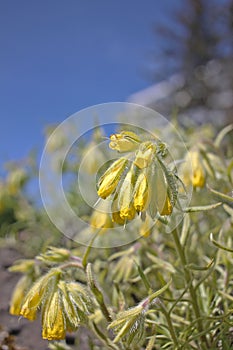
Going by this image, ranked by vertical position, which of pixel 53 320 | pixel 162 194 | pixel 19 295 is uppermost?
pixel 19 295

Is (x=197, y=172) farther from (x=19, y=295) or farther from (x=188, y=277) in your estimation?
(x=19, y=295)

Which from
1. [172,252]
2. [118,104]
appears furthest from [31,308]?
[172,252]

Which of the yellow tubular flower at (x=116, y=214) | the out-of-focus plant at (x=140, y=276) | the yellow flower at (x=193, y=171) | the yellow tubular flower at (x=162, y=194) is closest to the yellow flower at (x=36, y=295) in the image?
the out-of-focus plant at (x=140, y=276)

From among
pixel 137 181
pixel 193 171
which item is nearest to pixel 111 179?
pixel 137 181

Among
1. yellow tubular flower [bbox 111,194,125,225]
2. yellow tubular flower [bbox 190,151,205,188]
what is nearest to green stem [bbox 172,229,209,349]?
yellow tubular flower [bbox 111,194,125,225]

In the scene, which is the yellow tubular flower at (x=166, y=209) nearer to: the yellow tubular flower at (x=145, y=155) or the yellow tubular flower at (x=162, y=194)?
the yellow tubular flower at (x=162, y=194)

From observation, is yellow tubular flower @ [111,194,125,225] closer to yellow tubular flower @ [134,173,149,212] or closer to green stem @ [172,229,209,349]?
yellow tubular flower @ [134,173,149,212]
